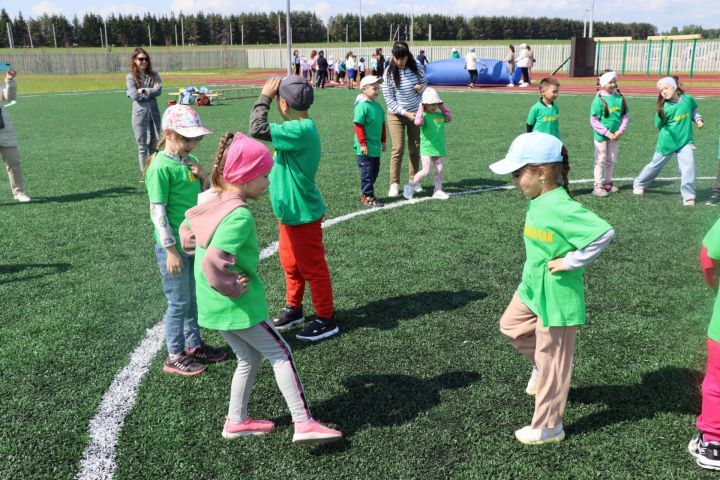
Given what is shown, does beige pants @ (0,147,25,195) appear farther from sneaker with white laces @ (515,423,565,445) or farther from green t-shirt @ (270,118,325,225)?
sneaker with white laces @ (515,423,565,445)

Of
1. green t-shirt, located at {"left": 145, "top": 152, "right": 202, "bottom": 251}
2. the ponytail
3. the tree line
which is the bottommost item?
green t-shirt, located at {"left": 145, "top": 152, "right": 202, "bottom": 251}

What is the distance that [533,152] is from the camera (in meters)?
3.21

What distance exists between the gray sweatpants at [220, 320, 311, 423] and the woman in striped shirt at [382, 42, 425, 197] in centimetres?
625

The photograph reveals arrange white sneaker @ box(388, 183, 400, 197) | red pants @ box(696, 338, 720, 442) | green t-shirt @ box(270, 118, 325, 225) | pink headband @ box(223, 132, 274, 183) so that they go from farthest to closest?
1. white sneaker @ box(388, 183, 400, 197)
2. green t-shirt @ box(270, 118, 325, 225)
3. pink headband @ box(223, 132, 274, 183)
4. red pants @ box(696, 338, 720, 442)

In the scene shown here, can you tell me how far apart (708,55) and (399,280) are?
49.4 meters

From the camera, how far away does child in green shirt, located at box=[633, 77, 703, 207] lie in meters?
8.57

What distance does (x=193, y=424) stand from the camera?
373 cm

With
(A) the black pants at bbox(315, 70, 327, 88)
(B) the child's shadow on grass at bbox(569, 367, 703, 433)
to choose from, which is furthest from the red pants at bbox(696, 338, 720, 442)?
(A) the black pants at bbox(315, 70, 327, 88)

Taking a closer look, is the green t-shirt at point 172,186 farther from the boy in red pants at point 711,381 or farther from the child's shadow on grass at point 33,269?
the boy in red pants at point 711,381

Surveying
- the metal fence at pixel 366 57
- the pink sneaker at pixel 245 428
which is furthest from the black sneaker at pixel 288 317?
the metal fence at pixel 366 57

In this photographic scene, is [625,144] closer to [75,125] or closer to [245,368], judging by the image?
[245,368]

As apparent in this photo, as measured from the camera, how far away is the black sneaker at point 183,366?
437 cm

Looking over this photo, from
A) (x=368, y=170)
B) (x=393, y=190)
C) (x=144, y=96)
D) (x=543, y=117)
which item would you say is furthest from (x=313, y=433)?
(x=144, y=96)

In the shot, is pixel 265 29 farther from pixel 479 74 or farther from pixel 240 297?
pixel 240 297
